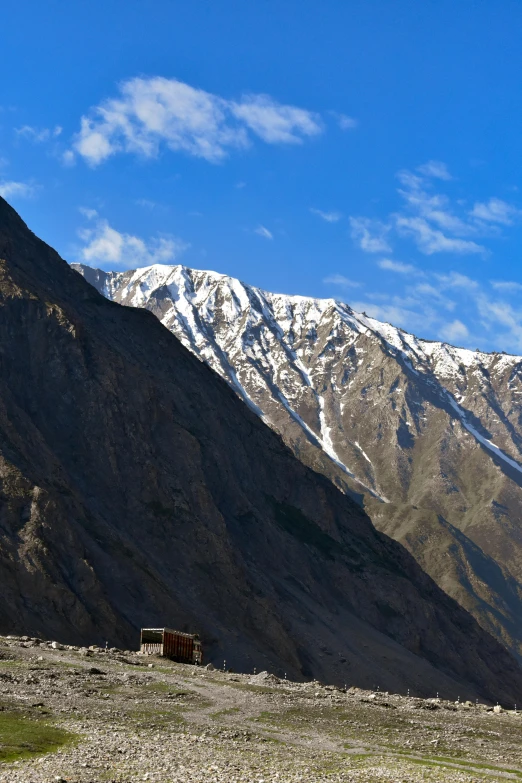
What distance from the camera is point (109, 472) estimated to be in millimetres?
138500

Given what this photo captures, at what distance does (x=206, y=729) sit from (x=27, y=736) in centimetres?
1069

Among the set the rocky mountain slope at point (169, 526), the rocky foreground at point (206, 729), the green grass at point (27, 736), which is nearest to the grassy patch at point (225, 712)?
the rocky foreground at point (206, 729)

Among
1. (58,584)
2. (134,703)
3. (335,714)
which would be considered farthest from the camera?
(58,584)

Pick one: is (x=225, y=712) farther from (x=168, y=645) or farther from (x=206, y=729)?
(x=168, y=645)

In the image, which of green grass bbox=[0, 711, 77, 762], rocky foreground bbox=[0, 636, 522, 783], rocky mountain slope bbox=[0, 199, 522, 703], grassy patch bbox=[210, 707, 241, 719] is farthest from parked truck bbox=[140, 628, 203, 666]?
green grass bbox=[0, 711, 77, 762]

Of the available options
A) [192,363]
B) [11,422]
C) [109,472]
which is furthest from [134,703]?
[192,363]

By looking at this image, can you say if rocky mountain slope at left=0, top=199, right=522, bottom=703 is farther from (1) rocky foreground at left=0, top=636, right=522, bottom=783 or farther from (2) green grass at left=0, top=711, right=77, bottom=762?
(2) green grass at left=0, top=711, right=77, bottom=762

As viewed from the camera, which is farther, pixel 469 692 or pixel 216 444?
pixel 216 444

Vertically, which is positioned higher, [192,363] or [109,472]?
[192,363]

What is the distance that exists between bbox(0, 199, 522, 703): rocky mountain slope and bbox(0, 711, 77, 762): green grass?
51.2 metres

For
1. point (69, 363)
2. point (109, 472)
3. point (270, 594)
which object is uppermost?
point (69, 363)

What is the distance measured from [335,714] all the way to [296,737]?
11284 millimetres

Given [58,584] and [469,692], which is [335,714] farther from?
[469,692]

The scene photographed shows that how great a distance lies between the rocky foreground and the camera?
3397cm
